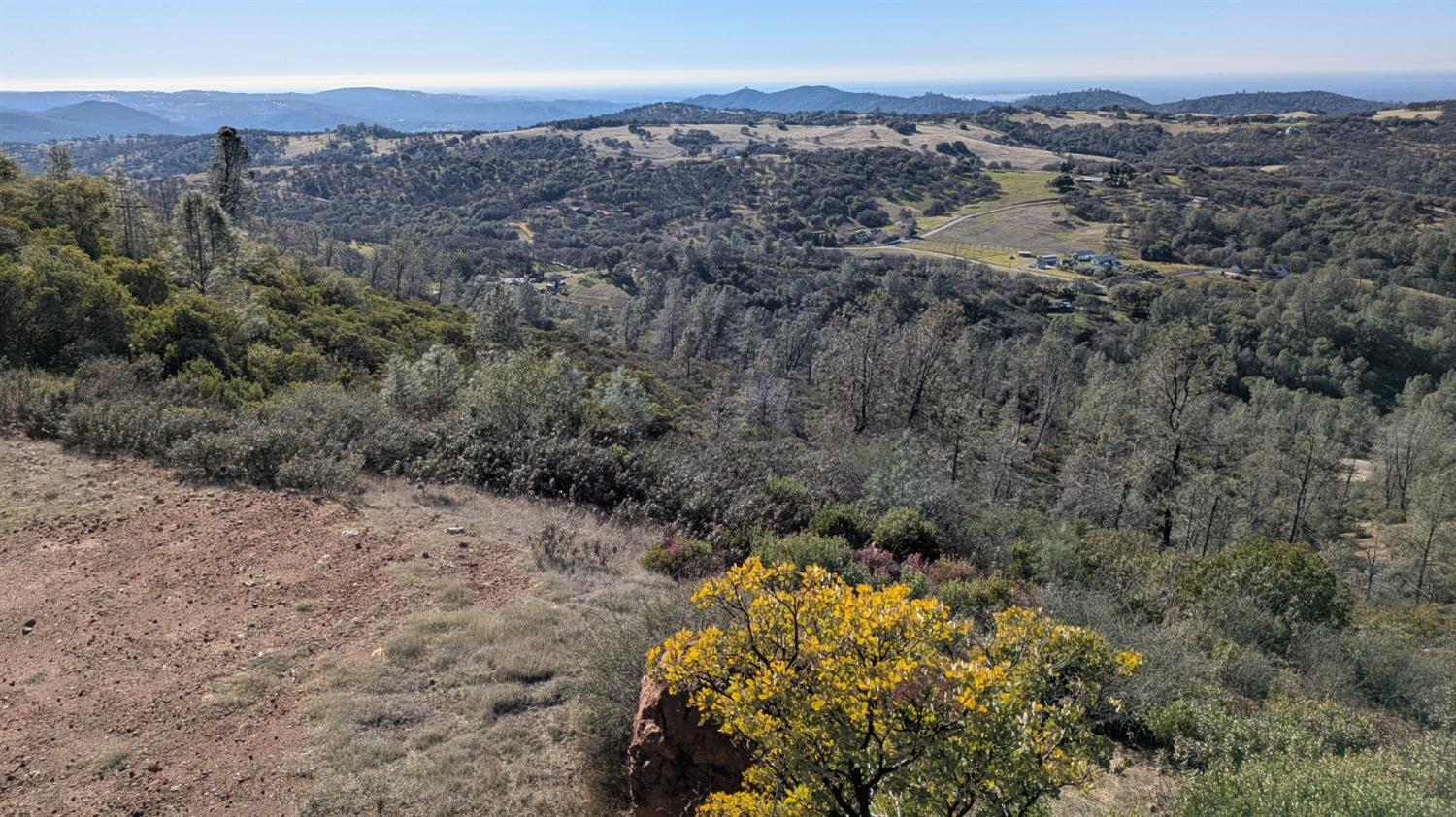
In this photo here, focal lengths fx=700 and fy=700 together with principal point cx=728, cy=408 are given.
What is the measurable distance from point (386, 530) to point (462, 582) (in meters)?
1.89

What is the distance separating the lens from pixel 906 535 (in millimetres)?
12000

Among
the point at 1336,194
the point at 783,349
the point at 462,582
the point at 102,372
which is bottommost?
the point at 783,349

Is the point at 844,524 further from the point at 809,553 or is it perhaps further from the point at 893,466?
the point at 809,553

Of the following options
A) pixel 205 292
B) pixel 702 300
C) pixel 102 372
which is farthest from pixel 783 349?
pixel 102 372

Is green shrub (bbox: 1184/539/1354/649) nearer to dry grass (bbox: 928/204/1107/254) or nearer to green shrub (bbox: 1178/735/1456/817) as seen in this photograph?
green shrub (bbox: 1178/735/1456/817)

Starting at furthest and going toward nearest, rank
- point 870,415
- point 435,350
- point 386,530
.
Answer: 1. point 870,415
2. point 435,350
3. point 386,530

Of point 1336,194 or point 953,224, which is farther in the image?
point 953,224

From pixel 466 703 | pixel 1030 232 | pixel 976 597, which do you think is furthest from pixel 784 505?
pixel 1030 232

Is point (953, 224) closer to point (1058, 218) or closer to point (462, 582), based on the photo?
point (1058, 218)

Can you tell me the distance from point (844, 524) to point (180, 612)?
→ 9311 millimetres

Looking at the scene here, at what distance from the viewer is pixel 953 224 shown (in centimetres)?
10244

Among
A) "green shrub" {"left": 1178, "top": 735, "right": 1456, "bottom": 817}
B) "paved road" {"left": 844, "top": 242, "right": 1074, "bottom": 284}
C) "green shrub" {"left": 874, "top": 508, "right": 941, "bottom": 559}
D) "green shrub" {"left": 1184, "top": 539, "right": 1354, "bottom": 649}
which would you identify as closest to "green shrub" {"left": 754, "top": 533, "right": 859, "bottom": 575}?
"green shrub" {"left": 874, "top": 508, "right": 941, "bottom": 559}

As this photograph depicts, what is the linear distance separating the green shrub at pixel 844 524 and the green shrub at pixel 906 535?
0.89 feet

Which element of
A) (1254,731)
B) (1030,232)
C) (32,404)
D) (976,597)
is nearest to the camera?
(1254,731)
